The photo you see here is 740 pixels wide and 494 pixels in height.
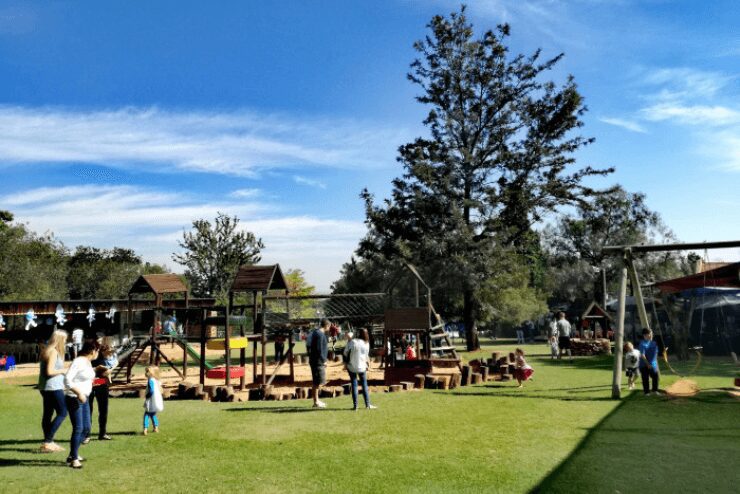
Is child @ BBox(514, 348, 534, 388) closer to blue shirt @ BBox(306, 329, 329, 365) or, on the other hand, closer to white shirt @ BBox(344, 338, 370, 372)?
white shirt @ BBox(344, 338, 370, 372)

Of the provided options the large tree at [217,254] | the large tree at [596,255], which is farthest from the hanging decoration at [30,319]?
the large tree at [596,255]

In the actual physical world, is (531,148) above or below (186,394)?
above

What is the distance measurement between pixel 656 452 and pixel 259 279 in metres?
12.7

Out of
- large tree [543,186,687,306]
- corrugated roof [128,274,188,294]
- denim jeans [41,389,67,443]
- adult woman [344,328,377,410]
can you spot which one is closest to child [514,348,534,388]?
adult woman [344,328,377,410]

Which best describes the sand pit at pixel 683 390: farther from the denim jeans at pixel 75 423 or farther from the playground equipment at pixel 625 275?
the denim jeans at pixel 75 423

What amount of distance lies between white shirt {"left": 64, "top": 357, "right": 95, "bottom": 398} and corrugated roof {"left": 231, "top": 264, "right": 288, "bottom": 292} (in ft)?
31.6

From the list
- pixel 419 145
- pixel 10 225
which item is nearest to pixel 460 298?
pixel 419 145

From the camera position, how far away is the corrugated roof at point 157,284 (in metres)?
19.3

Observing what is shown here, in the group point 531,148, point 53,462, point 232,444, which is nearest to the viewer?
point 53,462

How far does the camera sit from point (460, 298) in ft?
125

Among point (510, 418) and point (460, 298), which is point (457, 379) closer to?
point (510, 418)

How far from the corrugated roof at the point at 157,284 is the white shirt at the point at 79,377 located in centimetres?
1139

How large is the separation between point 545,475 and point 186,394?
1036 centimetres

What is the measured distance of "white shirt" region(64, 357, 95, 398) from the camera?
7887 mm
